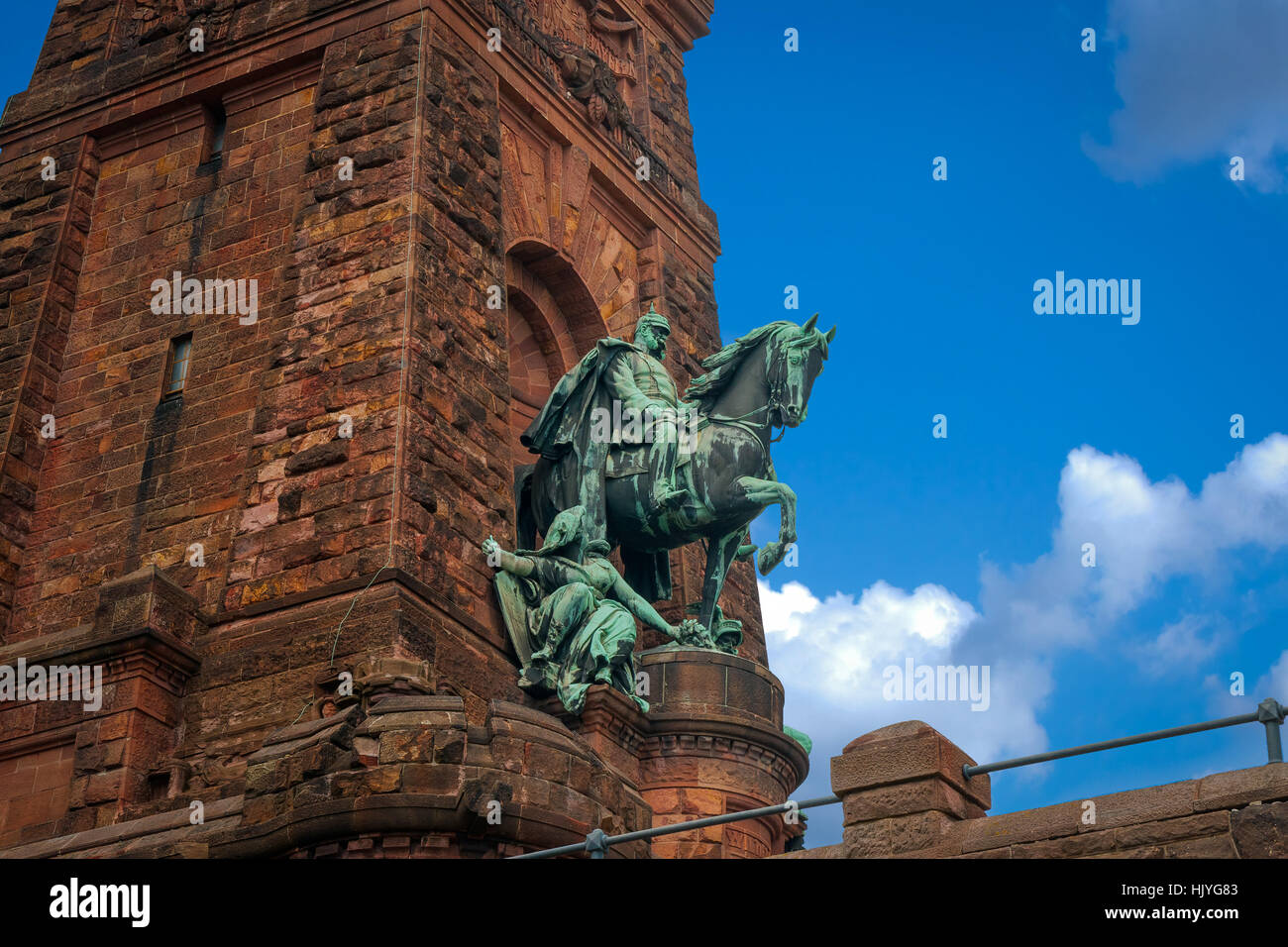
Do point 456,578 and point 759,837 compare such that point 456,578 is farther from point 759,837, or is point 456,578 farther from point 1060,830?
point 1060,830

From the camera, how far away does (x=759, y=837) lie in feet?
76.1

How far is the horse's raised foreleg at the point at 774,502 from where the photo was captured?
2302cm

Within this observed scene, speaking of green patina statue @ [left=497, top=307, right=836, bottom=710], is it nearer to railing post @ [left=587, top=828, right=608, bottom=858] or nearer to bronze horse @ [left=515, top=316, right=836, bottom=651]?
bronze horse @ [left=515, top=316, right=836, bottom=651]

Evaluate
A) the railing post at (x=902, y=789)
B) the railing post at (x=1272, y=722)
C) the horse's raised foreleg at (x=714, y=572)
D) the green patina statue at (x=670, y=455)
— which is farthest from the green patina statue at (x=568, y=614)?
the railing post at (x=1272, y=722)

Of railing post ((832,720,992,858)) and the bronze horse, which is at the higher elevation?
the bronze horse

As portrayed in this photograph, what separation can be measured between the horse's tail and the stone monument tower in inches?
39.5

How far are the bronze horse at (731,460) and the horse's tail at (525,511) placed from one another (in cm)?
4

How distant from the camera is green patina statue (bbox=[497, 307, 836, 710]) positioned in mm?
23531

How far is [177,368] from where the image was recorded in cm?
2483

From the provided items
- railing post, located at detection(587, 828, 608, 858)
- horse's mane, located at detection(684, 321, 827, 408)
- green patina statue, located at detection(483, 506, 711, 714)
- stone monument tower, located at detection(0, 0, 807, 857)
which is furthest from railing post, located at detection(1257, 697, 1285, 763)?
horse's mane, located at detection(684, 321, 827, 408)

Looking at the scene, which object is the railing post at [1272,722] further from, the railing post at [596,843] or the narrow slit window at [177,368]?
the narrow slit window at [177,368]

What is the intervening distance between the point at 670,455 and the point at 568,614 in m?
2.77
